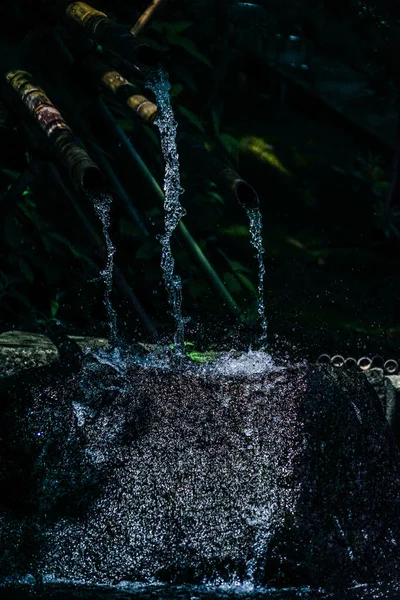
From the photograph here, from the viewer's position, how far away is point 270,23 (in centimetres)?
502

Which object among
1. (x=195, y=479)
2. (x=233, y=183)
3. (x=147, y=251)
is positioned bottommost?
(x=147, y=251)

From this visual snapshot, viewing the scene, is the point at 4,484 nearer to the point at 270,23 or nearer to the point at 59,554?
the point at 59,554

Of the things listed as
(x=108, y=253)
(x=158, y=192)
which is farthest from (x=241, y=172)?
(x=108, y=253)

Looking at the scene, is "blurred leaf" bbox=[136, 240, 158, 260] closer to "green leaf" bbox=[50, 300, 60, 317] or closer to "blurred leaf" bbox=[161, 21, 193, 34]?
"green leaf" bbox=[50, 300, 60, 317]

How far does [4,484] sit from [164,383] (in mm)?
490

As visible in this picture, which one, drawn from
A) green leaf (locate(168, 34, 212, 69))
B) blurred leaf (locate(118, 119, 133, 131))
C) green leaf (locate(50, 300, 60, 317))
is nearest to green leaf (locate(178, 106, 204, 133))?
green leaf (locate(168, 34, 212, 69))

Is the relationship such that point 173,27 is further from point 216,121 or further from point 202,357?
point 202,357

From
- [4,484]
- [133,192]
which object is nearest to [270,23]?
[133,192]

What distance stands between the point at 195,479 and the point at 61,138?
3.49 ft

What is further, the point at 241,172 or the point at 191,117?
the point at 241,172

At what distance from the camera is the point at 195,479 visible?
7.63 ft

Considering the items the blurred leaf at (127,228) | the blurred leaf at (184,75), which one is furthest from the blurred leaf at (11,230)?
the blurred leaf at (184,75)

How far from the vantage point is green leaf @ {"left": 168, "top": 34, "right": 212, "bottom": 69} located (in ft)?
15.0

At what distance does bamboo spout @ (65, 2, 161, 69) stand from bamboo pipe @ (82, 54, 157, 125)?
0.16 meters
